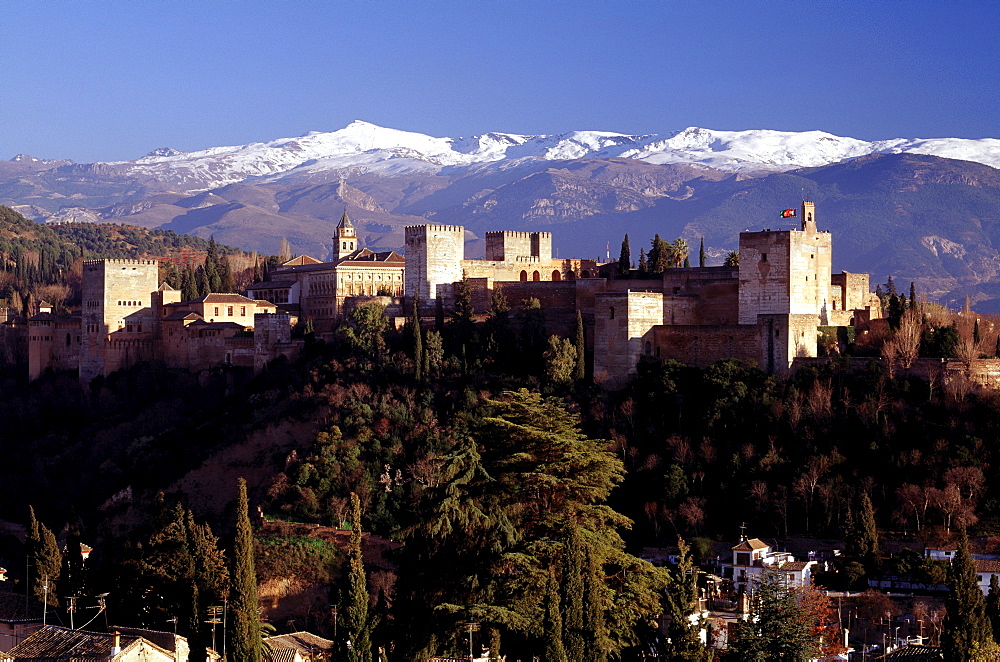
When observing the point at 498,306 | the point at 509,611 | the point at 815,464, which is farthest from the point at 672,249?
the point at 509,611

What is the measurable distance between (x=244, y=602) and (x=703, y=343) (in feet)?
69.3

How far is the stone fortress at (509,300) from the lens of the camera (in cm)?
4212

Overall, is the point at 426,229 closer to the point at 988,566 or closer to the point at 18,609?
the point at 18,609

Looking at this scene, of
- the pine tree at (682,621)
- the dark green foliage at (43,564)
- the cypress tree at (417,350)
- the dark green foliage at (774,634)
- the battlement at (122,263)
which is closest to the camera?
the dark green foliage at (774,634)

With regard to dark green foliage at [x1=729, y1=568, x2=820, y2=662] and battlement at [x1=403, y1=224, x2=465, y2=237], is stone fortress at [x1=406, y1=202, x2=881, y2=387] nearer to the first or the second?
battlement at [x1=403, y1=224, x2=465, y2=237]

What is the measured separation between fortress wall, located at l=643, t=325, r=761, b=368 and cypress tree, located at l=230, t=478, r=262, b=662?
1971 centimetres

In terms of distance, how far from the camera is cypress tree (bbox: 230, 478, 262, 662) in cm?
2495

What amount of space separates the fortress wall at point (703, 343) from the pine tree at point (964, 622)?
1636 cm

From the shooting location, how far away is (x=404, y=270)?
55.8 m

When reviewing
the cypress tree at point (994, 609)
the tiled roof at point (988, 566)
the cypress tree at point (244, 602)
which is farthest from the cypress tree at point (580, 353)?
the cypress tree at point (244, 602)

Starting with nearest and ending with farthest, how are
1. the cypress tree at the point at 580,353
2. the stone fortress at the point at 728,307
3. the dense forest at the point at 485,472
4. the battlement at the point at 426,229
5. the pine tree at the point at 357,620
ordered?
1. the dense forest at the point at 485,472
2. the pine tree at the point at 357,620
3. the stone fortress at the point at 728,307
4. the cypress tree at the point at 580,353
5. the battlement at the point at 426,229

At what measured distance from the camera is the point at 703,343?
141 feet

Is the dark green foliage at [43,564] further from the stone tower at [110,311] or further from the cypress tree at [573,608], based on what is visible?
the stone tower at [110,311]

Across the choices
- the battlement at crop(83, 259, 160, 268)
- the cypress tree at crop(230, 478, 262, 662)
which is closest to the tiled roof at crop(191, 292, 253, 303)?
the battlement at crop(83, 259, 160, 268)
